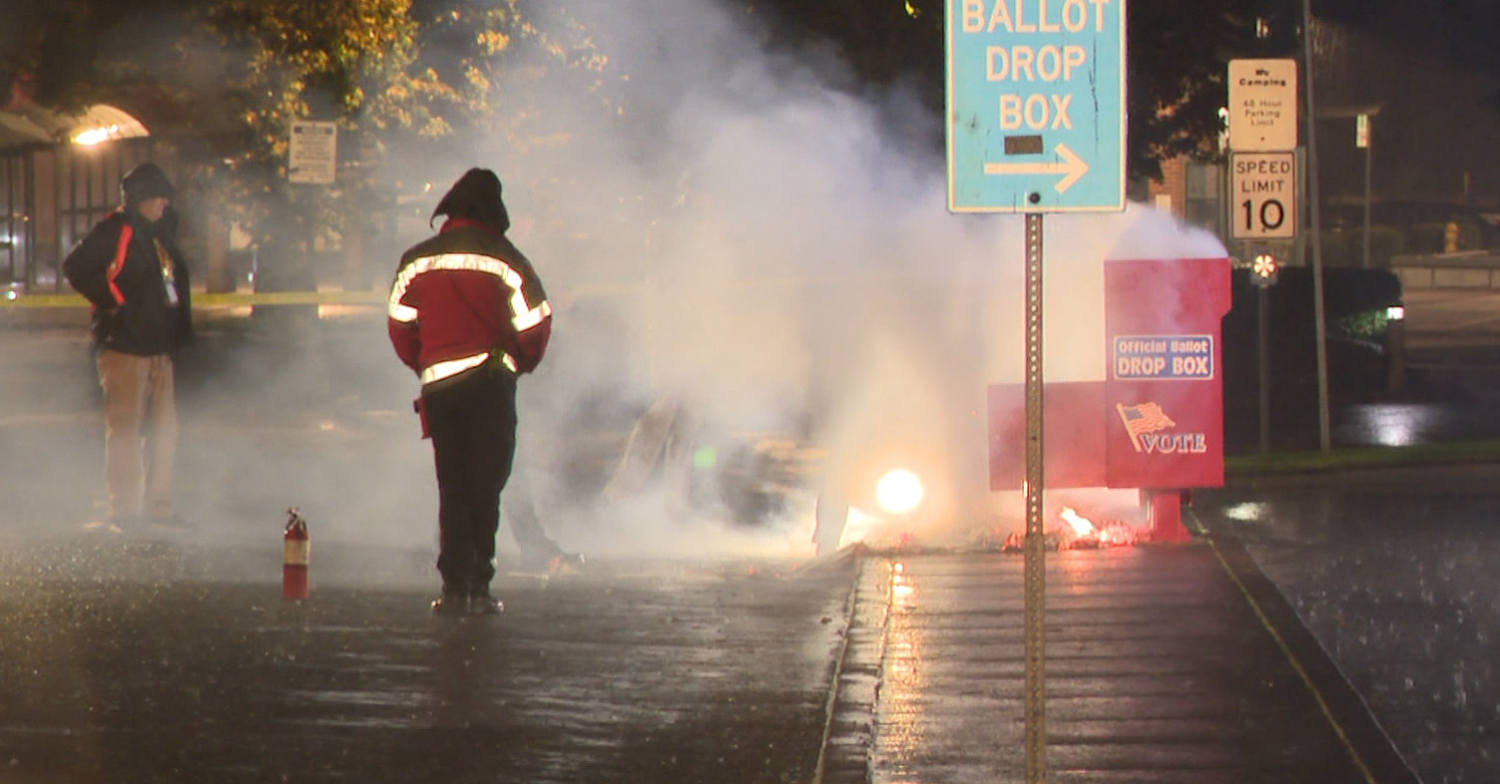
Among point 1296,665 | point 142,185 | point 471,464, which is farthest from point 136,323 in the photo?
point 1296,665

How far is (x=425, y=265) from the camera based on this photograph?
751 centimetres

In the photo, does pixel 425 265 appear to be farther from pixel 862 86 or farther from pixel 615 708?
pixel 862 86

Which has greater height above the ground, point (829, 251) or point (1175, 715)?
point (829, 251)

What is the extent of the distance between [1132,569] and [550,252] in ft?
27.7

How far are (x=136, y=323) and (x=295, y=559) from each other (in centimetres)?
241

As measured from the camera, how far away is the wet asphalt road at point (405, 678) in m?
5.68

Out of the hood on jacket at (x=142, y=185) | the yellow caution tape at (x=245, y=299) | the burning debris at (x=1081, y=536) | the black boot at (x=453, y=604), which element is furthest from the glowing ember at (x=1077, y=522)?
the yellow caution tape at (x=245, y=299)

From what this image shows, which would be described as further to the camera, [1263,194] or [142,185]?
[1263,194]

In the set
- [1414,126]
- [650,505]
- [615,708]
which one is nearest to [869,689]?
[615,708]

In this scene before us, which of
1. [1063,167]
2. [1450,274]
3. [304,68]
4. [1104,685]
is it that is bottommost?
[1104,685]

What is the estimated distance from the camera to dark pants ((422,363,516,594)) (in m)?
7.55

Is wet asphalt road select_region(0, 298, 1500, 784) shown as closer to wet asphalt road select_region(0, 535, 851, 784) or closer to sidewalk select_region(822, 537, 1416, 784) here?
wet asphalt road select_region(0, 535, 851, 784)

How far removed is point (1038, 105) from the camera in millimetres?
4785

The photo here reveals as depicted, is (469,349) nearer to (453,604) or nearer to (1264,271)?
(453,604)
